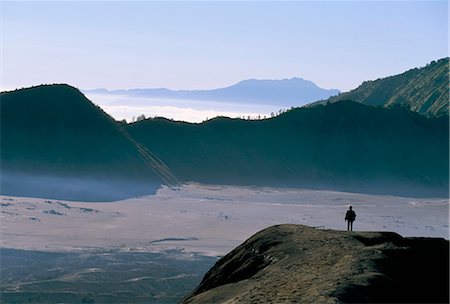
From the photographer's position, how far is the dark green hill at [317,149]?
423ft

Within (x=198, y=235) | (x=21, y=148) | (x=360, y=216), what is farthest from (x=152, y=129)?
(x=198, y=235)

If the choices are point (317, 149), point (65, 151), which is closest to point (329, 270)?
point (65, 151)

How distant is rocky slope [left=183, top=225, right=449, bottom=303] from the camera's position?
1970 centimetres

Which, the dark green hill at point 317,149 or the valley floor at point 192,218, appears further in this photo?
the dark green hill at point 317,149

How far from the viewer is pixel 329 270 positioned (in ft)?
71.9

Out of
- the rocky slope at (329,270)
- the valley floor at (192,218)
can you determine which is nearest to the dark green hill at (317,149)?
the valley floor at (192,218)

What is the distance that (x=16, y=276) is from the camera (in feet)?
209

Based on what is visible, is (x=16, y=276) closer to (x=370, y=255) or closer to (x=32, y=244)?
(x=32, y=244)

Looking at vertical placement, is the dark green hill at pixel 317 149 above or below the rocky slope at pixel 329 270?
above

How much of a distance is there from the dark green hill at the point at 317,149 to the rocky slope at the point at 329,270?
3636 inches

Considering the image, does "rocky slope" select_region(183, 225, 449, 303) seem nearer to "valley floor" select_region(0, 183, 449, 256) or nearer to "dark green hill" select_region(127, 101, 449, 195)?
"valley floor" select_region(0, 183, 449, 256)

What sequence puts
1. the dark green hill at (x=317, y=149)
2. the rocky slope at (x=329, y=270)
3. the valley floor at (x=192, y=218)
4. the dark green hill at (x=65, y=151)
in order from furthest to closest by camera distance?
the dark green hill at (x=317, y=149), the dark green hill at (x=65, y=151), the valley floor at (x=192, y=218), the rocky slope at (x=329, y=270)

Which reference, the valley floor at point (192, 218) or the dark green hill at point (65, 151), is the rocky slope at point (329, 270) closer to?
the valley floor at point (192, 218)

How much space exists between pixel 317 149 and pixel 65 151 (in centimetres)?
4454
